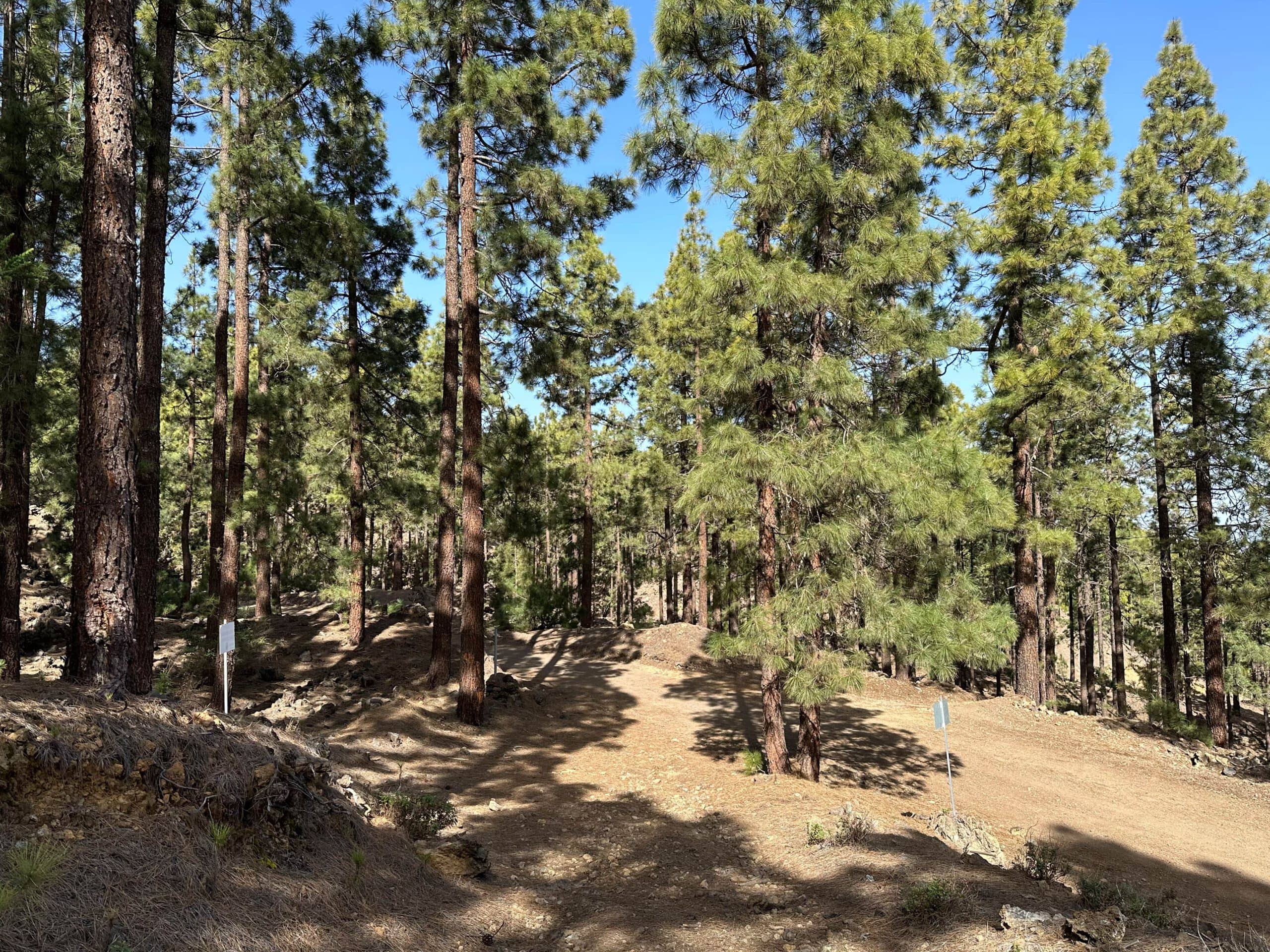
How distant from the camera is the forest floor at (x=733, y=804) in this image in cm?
557

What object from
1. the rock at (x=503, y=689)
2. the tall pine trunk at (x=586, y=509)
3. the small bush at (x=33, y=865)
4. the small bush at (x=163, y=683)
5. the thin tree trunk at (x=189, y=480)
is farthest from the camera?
the tall pine trunk at (x=586, y=509)

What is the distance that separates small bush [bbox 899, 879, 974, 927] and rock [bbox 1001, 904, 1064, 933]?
316 millimetres

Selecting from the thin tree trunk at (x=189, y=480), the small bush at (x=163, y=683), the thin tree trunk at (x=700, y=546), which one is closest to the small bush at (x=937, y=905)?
the small bush at (x=163, y=683)

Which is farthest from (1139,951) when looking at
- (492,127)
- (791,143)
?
(492,127)

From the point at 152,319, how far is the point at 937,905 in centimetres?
1091

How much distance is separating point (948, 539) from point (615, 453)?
66.7 feet

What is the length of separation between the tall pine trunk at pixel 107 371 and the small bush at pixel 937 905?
6.71 m

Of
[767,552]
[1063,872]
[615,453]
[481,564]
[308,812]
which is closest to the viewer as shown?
[308,812]

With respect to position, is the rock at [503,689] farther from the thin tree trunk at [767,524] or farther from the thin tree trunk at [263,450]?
the thin tree trunk at [767,524]

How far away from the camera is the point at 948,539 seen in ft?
30.1

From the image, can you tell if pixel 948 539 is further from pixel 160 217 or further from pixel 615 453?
pixel 615 453

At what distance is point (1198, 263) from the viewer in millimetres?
16516

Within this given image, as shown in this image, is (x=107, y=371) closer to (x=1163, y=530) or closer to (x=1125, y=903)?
(x=1125, y=903)

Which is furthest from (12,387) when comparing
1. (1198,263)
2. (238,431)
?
(1198,263)
